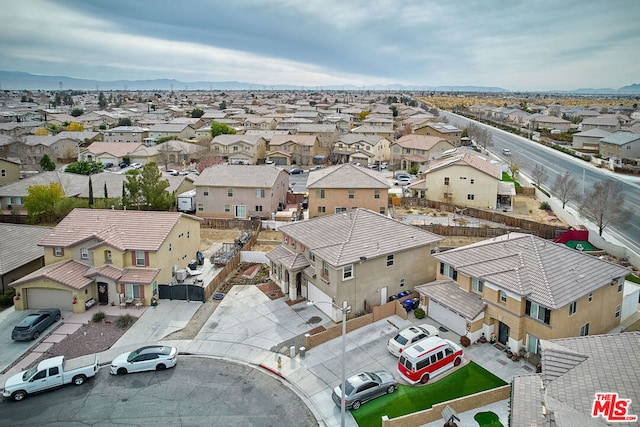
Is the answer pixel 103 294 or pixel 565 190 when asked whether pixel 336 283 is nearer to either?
pixel 103 294

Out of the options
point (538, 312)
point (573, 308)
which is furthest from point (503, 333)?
point (573, 308)

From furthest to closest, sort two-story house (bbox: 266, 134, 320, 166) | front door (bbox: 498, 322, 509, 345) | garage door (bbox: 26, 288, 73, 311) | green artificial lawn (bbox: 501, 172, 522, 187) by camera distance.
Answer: two-story house (bbox: 266, 134, 320, 166)
green artificial lawn (bbox: 501, 172, 522, 187)
garage door (bbox: 26, 288, 73, 311)
front door (bbox: 498, 322, 509, 345)

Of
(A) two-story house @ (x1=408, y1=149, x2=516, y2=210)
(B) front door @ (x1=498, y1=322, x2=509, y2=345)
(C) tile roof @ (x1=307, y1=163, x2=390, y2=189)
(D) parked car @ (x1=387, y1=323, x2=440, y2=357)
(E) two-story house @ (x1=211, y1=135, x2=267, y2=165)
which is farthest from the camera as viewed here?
(E) two-story house @ (x1=211, y1=135, x2=267, y2=165)

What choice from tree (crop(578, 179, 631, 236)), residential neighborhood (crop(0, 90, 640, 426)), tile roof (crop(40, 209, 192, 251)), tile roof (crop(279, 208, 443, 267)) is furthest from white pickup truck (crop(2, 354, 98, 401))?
tree (crop(578, 179, 631, 236))

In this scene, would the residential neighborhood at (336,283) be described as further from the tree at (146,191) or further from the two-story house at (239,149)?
the two-story house at (239,149)

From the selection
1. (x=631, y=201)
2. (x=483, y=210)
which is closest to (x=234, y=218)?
(x=483, y=210)

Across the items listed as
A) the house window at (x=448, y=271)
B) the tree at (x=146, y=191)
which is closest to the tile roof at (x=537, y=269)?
the house window at (x=448, y=271)

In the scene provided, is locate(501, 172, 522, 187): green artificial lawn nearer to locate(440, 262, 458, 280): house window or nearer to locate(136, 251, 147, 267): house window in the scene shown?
locate(440, 262, 458, 280): house window
